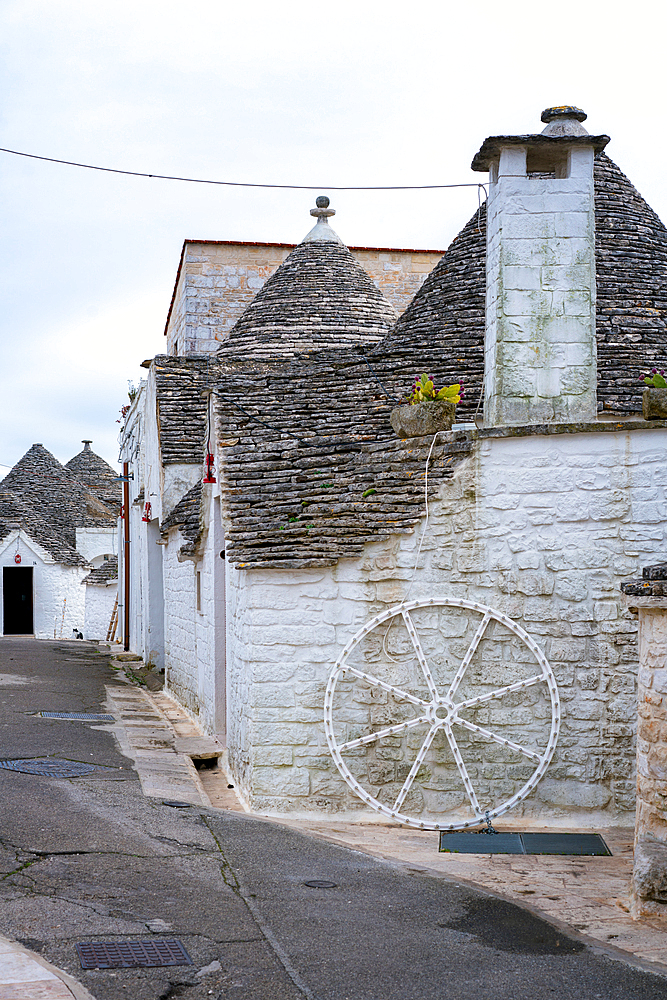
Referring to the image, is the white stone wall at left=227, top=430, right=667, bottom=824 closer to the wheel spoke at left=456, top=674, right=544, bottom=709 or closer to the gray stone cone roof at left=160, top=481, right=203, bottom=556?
the wheel spoke at left=456, top=674, right=544, bottom=709

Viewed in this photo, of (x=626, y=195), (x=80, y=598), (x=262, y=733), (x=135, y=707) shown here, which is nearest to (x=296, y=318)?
(x=626, y=195)

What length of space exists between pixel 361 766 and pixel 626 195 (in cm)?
882

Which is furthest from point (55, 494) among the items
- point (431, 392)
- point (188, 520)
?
point (431, 392)

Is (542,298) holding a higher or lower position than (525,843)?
higher

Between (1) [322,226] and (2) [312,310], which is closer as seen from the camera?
(2) [312,310]

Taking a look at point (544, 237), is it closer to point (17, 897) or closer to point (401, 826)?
point (401, 826)

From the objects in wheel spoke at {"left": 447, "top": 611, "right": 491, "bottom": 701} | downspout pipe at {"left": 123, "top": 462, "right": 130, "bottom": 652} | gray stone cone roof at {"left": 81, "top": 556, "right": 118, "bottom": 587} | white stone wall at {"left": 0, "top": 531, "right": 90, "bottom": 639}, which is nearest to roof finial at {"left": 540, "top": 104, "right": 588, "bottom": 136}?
wheel spoke at {"left": 447, "top": 611, "right": 491, "bottom": 701}

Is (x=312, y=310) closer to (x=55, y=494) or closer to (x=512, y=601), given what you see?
(x=512, y=601)

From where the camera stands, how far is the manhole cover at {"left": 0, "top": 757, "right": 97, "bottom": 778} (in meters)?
8.23

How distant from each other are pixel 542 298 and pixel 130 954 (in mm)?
5925

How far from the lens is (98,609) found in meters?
31.9

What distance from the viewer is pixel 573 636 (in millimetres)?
7812

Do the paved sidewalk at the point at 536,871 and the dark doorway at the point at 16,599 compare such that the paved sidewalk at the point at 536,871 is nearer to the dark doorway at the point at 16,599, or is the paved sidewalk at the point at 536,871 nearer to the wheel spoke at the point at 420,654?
the wheel spoke at the point at 420,654

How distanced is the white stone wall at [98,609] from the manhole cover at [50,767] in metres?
22.9
